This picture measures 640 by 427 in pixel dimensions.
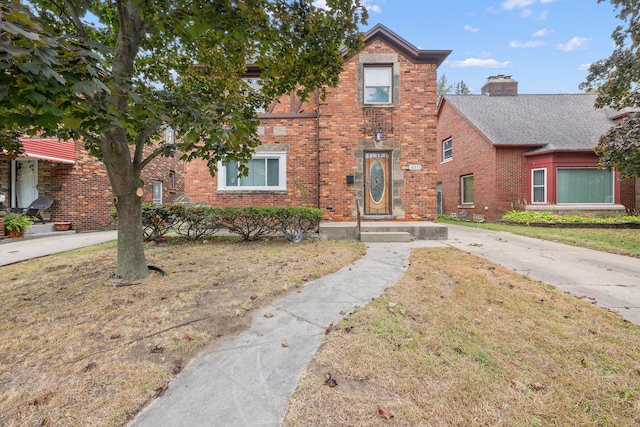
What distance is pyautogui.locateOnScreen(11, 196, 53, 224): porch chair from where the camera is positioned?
33.8ft

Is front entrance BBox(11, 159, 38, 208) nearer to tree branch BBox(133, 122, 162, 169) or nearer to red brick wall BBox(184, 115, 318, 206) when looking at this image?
red brick wall BBox(184, 115, 318, 206)

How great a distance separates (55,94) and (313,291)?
325 centimetres

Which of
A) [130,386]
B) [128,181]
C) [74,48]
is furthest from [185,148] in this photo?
[130,386]

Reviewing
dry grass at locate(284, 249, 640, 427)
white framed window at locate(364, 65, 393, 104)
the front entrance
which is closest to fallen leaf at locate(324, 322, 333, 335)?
dry grass at locate(284, 249, 640, 427)

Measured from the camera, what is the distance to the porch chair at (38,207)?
33.8 feet

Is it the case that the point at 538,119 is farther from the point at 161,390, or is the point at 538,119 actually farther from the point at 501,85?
the point at 161,390

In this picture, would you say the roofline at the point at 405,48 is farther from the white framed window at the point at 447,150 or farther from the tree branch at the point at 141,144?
the white framed window at the point at 447,150

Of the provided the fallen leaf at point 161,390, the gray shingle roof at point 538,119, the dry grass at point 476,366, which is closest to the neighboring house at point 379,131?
the dry grass at point 476,366

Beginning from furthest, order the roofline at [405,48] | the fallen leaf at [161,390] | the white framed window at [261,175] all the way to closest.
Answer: the white framed window at [261,175]
the roofline at [405,48]
the fallen leaf at [161,390]

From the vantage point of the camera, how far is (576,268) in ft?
16.9

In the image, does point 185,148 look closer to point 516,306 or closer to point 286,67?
point 286,67

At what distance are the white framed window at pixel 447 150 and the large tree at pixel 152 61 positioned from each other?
15.2m

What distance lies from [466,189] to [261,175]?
12.7m

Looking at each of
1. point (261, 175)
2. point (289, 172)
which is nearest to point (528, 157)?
point (289, 172)
